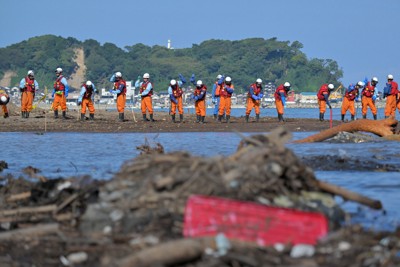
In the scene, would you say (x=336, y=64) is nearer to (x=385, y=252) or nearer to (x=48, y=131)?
(x=48, y=131)

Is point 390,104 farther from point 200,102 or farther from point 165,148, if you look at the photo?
point 165,148

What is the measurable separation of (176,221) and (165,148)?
14534 mm

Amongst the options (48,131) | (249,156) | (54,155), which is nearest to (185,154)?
(249,156)

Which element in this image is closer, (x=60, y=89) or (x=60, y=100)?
(x=60, y=89)

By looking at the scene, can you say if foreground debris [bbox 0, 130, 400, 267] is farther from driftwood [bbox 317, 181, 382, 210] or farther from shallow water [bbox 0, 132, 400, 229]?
shallow water [bbox 0, 132, 400, 229]

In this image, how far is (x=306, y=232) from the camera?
8.50 metres

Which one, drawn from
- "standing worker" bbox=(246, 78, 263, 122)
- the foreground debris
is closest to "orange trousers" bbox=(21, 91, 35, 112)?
"standing worker" bbox=(246, 78, 263, 122)

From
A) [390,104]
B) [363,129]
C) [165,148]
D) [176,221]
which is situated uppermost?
[390,104]

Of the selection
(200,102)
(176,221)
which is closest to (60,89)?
(200,102)

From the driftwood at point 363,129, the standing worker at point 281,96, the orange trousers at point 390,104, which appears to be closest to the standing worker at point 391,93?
the orange trousers at point 390,104

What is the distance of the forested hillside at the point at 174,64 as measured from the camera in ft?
583

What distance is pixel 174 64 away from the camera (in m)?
194

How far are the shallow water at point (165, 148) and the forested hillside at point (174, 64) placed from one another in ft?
469

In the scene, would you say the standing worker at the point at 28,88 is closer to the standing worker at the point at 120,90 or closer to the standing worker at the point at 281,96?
the standing worker at the point at 120,90
